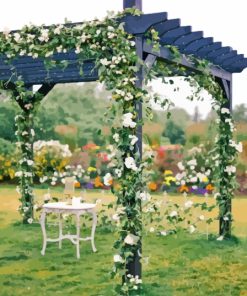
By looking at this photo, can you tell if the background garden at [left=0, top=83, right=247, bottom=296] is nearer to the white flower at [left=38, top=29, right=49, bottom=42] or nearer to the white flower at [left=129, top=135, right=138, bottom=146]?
the white flower at [left=129, top=135, right=138, bottom=146]

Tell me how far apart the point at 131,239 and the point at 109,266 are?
2052 mm

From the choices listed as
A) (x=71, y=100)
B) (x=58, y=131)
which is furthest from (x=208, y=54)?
(x=71, y=100)

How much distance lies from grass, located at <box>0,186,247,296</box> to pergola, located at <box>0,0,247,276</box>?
2.83 feet

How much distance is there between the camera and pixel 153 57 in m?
5.69

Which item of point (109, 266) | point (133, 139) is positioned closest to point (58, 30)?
point (133, 139)

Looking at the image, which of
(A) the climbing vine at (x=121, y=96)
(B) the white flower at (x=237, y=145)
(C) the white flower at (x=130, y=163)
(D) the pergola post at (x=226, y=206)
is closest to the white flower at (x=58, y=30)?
(A) the climbing vine at (x=121, y=96)

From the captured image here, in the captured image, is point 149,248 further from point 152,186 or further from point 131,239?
point 152,186

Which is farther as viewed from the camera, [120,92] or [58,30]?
[58,30]

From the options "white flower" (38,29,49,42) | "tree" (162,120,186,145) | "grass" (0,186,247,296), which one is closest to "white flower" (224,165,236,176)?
"grass" (0,186,247,296)

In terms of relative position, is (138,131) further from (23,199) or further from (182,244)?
(23,199)

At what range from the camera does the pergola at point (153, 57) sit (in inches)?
209

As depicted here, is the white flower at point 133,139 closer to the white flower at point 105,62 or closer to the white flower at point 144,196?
the white flower at point 144,196

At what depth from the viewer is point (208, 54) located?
7.55 metres

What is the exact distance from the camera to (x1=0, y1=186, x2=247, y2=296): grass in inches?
243
